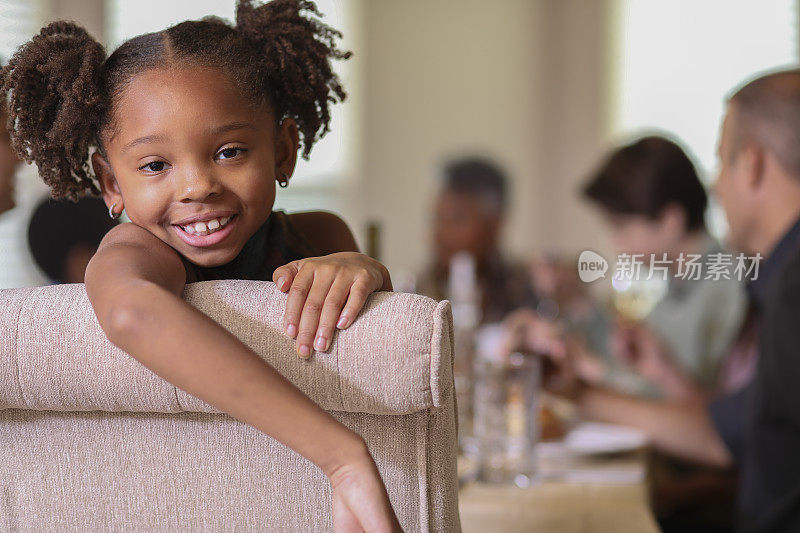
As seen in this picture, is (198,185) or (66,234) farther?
(66,234)

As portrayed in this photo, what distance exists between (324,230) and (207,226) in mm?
82

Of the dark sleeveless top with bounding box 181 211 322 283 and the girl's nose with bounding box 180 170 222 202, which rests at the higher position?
the girl's nose with bounding box 180 170 222 202

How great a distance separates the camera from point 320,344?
0.45 meters

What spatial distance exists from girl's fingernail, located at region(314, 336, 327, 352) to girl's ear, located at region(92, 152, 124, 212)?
143 mm

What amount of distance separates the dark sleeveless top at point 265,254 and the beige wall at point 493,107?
2732mm

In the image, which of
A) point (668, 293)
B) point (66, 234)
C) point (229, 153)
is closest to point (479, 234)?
point (668, 293)

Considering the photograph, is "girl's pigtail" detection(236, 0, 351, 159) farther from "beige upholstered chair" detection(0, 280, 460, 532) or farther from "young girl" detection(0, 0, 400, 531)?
"beige upholstered chair" detection(0, 280, 460, 532)

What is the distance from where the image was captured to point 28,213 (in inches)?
26.7

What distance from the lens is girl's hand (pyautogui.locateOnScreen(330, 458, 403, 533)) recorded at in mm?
430

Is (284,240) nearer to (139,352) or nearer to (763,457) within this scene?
(139,352)

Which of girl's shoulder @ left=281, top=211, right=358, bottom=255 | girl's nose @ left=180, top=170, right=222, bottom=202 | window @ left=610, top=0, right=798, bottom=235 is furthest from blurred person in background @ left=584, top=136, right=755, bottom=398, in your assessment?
window @ left=610, top=0, right=798, bottom=235

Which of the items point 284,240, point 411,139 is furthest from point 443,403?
point 411,139

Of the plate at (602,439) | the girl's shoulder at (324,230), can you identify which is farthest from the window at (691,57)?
the girl's shoulder at (324,230)

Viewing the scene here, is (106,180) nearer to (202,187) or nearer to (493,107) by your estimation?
(202,187)
